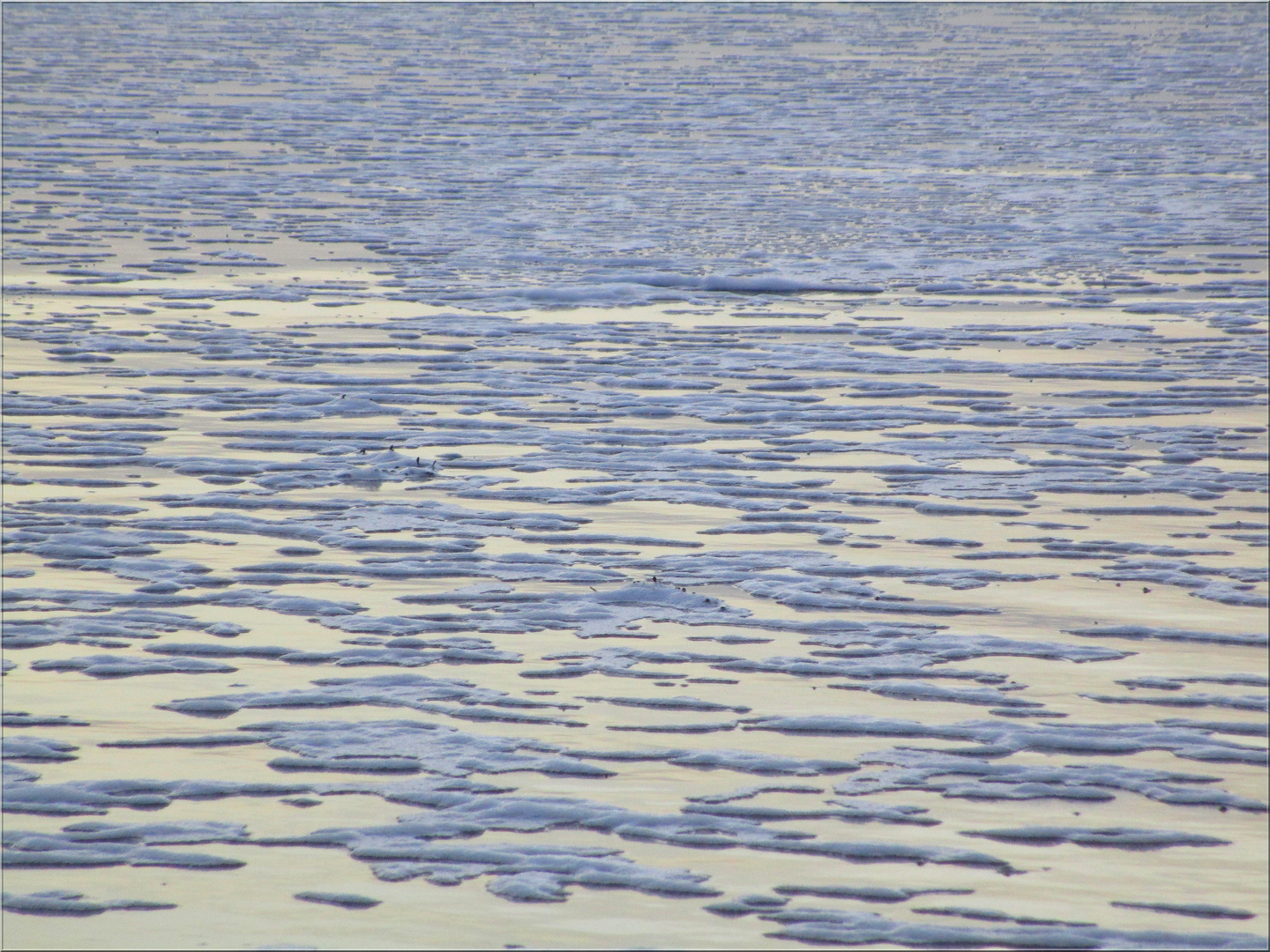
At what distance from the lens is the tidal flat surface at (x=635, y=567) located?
130 inches

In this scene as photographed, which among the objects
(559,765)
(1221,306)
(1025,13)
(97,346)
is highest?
(1025,13)

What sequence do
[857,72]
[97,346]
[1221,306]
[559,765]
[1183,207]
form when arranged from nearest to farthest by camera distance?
1. [559,765]
2. [97,346]
3. [1221,306]
4. [1183,207]
5. [857,72]

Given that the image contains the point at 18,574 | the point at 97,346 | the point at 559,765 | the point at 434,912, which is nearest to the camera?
the point at 434,912

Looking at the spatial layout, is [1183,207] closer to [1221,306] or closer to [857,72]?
[1221,306]

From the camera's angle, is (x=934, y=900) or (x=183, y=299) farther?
(x=183, y=299)

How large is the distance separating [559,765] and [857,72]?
17754 millimetres

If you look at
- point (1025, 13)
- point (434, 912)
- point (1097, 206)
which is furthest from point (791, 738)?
point (1025, 13)

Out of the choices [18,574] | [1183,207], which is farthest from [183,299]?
[1183,207]

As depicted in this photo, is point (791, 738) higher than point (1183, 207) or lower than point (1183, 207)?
lower

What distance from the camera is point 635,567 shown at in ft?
16.4

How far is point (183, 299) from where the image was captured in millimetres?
8734

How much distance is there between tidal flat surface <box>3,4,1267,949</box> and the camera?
331 centimetres

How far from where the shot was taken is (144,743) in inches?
152

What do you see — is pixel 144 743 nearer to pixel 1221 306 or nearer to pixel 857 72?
pixel 1221 306
